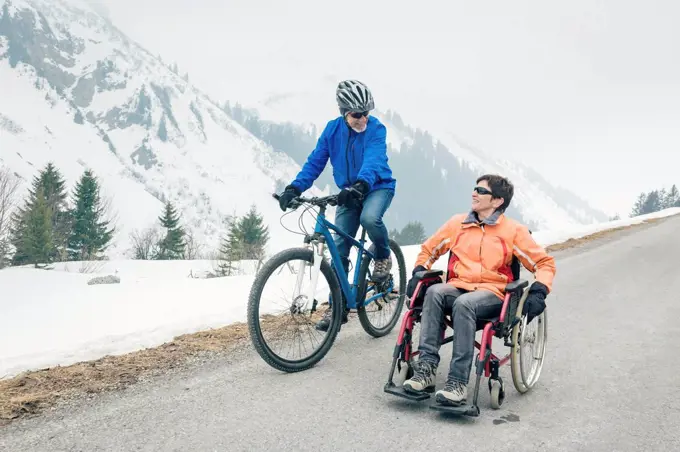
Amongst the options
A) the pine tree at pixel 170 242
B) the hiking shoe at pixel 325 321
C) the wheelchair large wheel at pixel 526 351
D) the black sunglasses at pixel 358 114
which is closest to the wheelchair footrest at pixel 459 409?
the wheelchair large wheel at pixel 526 351

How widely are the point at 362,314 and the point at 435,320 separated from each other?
1.72m

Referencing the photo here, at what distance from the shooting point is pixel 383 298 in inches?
233

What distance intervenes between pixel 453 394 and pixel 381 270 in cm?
215

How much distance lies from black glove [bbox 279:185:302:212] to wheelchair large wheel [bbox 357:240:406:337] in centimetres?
104

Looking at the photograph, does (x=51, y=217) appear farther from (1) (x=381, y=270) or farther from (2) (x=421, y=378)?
(2) (x=421, y=378)

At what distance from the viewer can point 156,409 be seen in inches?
147

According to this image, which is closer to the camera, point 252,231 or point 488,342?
point 488,342

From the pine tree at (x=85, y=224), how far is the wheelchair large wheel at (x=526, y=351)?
65657mm

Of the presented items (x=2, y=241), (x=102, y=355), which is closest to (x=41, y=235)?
(x=2, y=241)

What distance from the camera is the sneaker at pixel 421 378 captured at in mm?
3727

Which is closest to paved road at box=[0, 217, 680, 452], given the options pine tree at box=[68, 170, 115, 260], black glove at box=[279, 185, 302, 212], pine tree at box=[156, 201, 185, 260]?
black glove at box=[279, 185, 302, 212]

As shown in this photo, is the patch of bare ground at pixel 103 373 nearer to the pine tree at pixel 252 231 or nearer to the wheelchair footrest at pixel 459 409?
the wheelchair footrest at pixel 459 409

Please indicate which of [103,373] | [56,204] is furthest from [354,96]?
[56,204]

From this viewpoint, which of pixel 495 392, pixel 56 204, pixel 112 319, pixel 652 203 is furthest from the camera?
pixel 652 203
